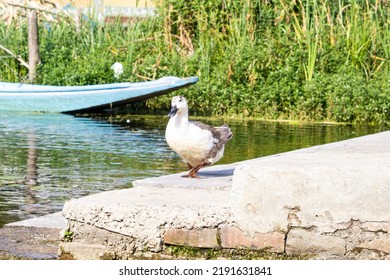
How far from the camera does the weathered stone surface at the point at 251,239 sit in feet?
23.5

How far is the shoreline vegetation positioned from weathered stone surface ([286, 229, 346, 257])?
10.6m

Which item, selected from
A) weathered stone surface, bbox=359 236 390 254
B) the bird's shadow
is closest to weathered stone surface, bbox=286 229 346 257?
weathered stone surface, bbox=359 236 390 254

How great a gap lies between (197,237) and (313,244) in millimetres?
718

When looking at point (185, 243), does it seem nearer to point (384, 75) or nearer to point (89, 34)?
point (384, 75)

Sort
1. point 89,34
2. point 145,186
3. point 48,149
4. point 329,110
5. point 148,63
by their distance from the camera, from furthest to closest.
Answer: point 89,34
point 148,63
point 329,110
point 48,149
point 145,186

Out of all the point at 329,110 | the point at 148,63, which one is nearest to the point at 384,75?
the point at 329,110

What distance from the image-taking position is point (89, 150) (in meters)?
13.9

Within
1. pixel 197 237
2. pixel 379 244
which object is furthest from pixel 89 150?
pixel 379 244

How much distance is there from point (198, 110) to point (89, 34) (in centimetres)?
341

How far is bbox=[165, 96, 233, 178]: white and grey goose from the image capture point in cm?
857

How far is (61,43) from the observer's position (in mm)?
21094

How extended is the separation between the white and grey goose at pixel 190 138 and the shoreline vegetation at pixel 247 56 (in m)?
9.09

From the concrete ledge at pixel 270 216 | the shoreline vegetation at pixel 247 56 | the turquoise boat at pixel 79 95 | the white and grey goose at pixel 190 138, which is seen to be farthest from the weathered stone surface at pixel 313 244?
the turquoise boat at pixel 79 95

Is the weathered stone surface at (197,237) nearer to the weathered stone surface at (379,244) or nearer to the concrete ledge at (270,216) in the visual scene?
the concrete ledge at (270,216)
